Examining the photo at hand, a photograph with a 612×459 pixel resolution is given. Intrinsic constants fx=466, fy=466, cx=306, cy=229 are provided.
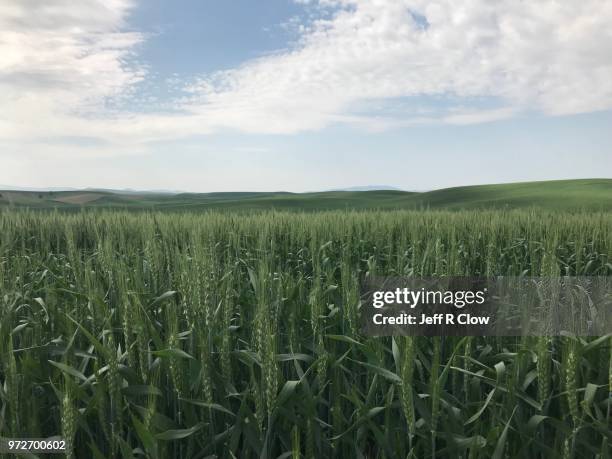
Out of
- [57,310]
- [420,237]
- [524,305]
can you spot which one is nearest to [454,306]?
[524,305]

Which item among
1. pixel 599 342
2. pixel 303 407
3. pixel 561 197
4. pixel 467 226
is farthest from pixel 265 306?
pixel 561 197

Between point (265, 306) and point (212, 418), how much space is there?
0.61 meters

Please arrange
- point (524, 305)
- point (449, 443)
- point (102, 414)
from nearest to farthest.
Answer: point (102, 414) < point (449, 443) < point (524, 305)

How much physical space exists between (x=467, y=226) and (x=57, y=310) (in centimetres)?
644

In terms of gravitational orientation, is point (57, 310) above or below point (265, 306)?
below

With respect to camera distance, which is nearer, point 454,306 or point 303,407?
→ point 303,407

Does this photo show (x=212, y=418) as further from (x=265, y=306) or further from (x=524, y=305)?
(x=524, y=305)

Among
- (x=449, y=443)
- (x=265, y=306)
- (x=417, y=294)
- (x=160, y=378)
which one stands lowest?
(x=449, y=443)

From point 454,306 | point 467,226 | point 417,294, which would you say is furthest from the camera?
point 467,226

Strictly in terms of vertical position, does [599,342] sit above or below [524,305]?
below

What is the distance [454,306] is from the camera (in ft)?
10.2

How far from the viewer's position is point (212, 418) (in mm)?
2014

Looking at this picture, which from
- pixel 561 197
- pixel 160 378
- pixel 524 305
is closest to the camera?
pixel 160 378

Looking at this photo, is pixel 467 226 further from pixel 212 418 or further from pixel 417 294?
pixel 212 418
